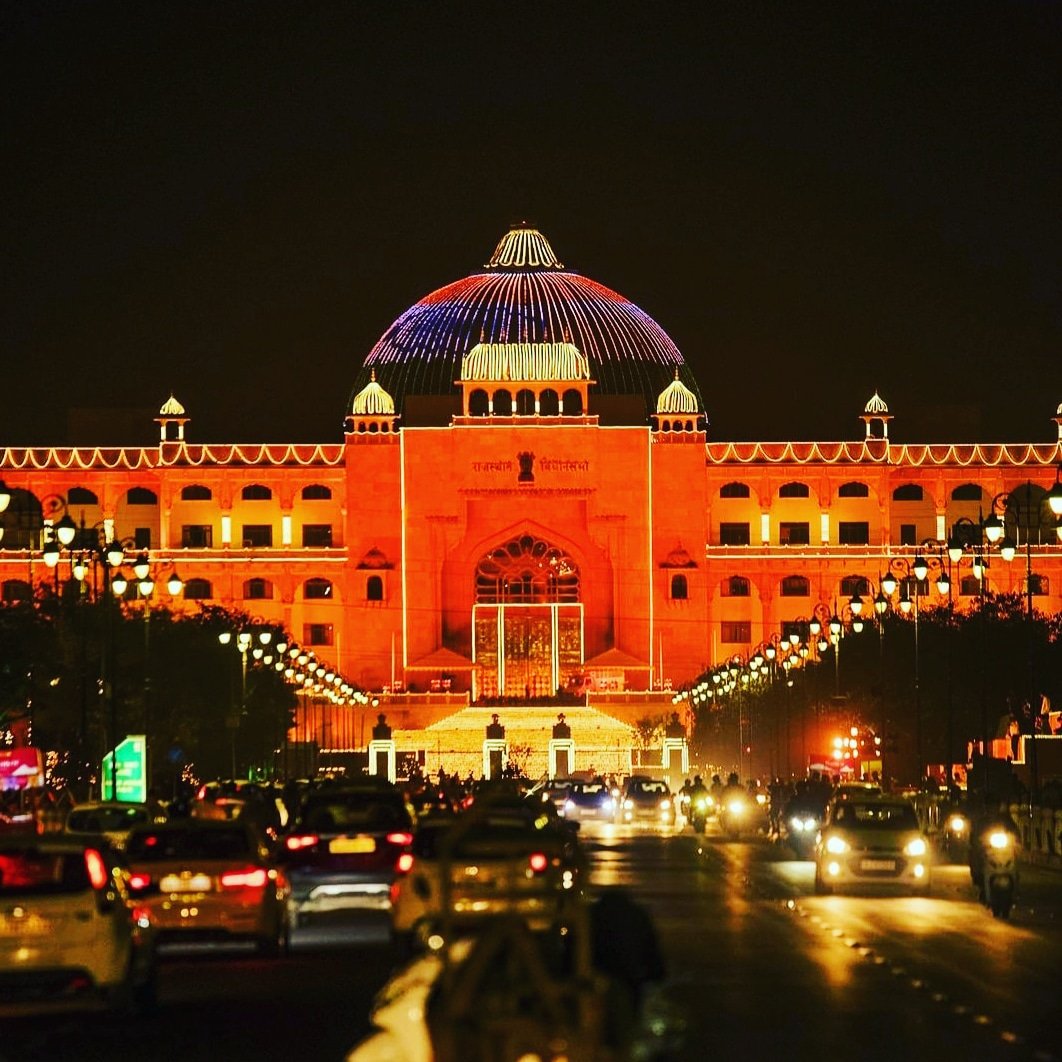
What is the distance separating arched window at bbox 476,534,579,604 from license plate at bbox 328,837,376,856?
118 meters

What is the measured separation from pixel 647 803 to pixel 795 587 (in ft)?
242

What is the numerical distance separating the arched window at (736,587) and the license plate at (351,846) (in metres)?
121

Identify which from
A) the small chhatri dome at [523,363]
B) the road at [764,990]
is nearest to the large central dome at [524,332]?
the small chhatri dome at [523,363]

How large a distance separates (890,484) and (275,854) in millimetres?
125993

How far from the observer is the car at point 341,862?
2916 centimetres

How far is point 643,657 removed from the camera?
14388 centimetres

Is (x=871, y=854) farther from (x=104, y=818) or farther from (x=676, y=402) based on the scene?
(x=676, y=402)

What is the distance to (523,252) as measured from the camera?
166 metres

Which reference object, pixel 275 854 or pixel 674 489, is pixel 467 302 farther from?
pixel 275 854

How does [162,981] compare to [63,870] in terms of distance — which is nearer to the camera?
[63,870]

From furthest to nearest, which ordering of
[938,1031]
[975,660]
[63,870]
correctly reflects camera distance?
[975,660], [63,870], [938,1031]

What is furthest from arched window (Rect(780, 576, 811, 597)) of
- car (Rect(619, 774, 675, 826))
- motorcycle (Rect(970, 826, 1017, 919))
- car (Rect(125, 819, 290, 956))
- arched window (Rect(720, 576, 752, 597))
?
car (Rect(125, 819, 290, 956))

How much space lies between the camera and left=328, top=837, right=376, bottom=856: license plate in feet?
96.2

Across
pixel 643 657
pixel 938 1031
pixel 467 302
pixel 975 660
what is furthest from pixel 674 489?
pixel 938 1031
